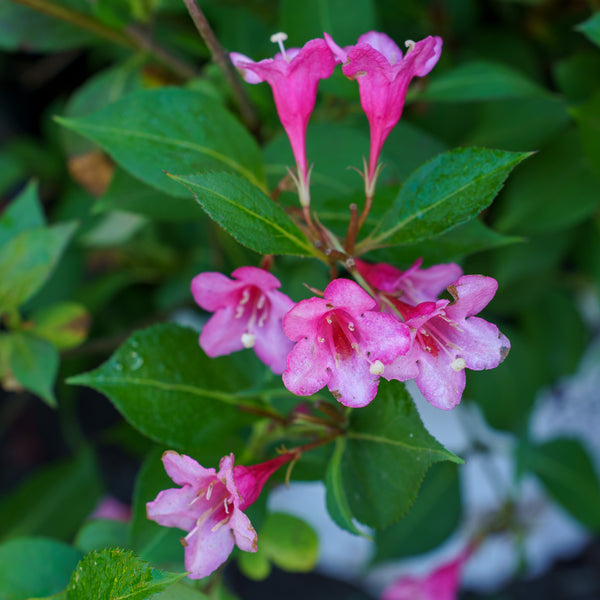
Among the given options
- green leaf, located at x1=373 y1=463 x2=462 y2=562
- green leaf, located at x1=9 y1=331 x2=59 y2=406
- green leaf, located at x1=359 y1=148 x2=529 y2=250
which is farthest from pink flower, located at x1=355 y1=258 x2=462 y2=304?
green leaf, located at x1=373 y1=463 x2=462 y2=562

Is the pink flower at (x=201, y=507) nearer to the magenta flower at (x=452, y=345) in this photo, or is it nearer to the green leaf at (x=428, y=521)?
the magenta flower at (x=452, y=345)

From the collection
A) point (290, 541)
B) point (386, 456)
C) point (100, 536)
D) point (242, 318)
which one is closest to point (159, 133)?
point (242, 318)

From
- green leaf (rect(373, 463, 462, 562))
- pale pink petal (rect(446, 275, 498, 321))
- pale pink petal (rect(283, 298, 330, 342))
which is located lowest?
green leaf (rect(373, 463, 462, 562))

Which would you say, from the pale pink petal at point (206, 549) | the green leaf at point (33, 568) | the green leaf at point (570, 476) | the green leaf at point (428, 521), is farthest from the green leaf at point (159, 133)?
the green leaf at point (570, 476)

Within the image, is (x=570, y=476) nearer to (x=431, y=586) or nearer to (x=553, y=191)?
(x=431, y=586)

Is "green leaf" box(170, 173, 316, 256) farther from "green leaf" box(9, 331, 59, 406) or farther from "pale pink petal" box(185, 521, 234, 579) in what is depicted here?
"green leaf" box(9, 331, 59, 406)

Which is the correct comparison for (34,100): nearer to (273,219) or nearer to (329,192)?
(329,192)

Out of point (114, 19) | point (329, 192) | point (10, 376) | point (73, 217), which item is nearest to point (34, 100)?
point (73, 217)
